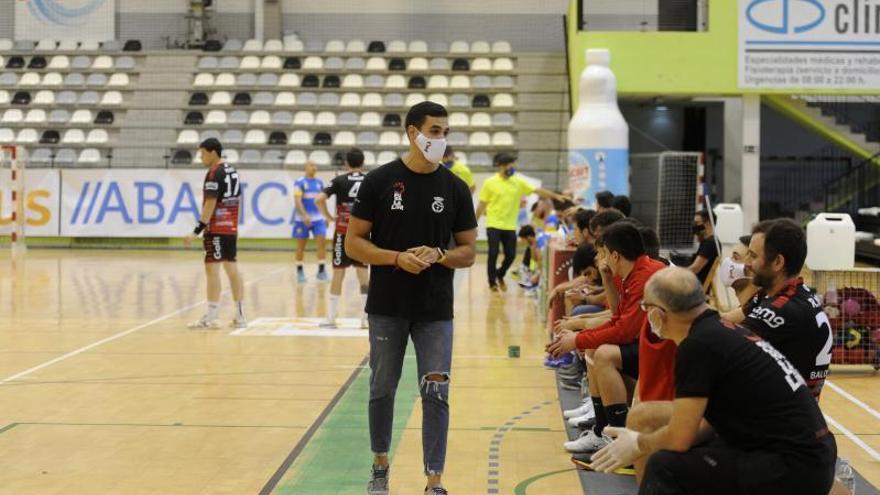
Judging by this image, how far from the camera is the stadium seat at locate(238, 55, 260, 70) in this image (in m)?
28.5

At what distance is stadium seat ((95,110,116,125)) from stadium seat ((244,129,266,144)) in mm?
3334

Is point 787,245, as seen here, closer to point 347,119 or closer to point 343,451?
point 343,451

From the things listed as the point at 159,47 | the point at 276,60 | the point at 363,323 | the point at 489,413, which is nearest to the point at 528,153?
the point at 276,60

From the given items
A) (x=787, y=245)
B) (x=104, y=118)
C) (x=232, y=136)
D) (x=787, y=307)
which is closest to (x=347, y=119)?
(x=232, y=136)

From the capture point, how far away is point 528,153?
2634 centimetres

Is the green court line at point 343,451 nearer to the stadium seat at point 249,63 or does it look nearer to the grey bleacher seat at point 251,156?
the grey bleacher seat at point 251,156

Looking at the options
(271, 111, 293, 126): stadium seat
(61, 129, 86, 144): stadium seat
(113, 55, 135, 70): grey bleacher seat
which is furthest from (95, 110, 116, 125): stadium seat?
(271, 111, 293, 126): stadium seat

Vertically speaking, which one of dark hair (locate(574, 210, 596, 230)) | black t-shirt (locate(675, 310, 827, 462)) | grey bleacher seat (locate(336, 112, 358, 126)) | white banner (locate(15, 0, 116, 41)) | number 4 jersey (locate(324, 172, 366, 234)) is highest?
white banner (locate(15, 0, 116, 41))

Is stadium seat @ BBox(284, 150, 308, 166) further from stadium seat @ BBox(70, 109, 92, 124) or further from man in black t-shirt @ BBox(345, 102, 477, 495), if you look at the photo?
man in black t-shirt @ BBox(345, 102, 477, 495)

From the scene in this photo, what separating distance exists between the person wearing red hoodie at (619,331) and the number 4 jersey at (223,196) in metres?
6.14

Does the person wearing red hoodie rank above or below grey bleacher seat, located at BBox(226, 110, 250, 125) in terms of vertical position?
below

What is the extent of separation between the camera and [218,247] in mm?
12000

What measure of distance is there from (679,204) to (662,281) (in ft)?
51.3

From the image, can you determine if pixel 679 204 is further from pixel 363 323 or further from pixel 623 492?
pixel 623 492
